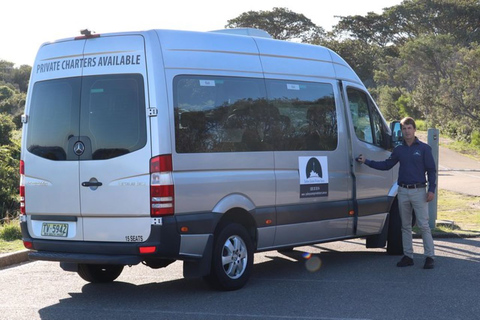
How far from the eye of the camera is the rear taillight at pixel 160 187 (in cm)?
752

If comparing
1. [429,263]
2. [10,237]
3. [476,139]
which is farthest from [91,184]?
[476,139]

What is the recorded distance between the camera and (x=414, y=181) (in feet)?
32.4

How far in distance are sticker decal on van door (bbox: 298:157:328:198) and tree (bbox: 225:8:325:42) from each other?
215ft

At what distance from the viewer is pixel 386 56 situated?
66.5 meters

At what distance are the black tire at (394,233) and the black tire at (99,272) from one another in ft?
12.4

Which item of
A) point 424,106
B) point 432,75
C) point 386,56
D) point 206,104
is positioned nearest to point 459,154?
point 424,106

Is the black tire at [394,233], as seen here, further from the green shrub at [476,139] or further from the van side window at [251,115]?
the green shrub at [476,139]

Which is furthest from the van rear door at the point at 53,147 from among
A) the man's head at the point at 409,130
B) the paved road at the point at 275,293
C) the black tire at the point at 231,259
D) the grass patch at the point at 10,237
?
the man's head at the point at 409,130

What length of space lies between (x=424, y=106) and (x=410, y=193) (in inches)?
1524

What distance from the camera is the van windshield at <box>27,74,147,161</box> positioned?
768 centimetres

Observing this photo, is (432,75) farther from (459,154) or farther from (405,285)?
(405,285)

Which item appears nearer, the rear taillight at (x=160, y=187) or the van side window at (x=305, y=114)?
the rear taillight at (x=160, y=187)

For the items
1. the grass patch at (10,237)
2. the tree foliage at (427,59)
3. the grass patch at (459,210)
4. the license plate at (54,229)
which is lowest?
the grass patch at (459,210)

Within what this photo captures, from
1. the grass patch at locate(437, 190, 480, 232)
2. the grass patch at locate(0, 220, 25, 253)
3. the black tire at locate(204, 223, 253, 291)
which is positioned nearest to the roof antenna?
the black tire at locate(204, 223, 253, 291)
